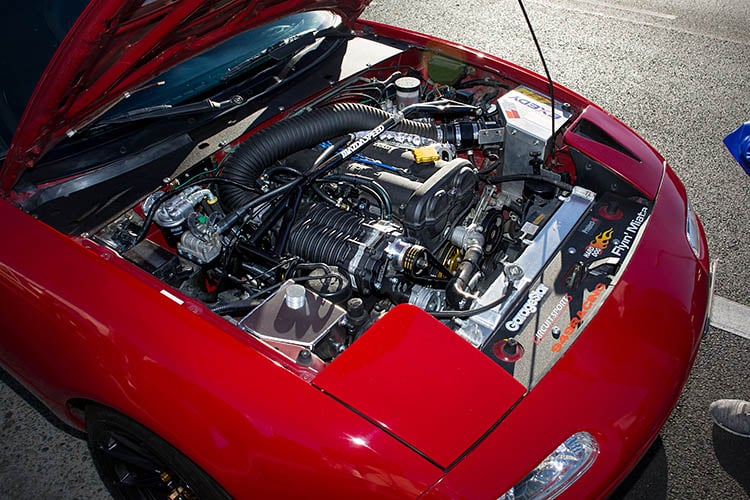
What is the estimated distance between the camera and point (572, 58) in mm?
5605

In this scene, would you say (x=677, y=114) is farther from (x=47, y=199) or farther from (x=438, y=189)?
(x=47, y=199)

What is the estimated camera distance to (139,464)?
2064 millimetres

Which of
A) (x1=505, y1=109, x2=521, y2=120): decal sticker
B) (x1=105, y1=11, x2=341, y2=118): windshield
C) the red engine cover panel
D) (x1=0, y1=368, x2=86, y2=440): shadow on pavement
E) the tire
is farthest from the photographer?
(x1=505, y1=109, x2=521, y2=120): decal sticker

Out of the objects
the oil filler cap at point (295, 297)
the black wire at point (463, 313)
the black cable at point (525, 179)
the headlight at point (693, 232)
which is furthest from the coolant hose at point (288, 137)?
the headlight at point (693, 232)

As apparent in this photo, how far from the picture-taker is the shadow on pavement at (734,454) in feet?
8.23

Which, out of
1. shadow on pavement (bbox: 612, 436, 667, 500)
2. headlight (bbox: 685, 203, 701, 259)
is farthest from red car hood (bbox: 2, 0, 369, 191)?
shadow on pavement (bbox: 612, 436, 667, 500)

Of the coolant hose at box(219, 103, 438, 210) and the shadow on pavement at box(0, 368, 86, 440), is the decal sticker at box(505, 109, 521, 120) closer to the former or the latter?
the coolant hose at box(219, 103, 438, 210)

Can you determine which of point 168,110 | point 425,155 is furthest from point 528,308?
point 168,110

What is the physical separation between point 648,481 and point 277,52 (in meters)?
2.53

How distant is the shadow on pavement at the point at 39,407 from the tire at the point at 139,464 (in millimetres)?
511

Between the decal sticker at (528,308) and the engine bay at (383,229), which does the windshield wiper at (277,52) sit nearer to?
the engine bay at (383,229)

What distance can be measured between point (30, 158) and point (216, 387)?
1.14m

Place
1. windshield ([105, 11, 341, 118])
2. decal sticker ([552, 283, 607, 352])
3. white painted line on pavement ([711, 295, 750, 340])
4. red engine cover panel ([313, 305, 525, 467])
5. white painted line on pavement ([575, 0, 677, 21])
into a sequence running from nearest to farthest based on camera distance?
1. red engine cover panel ([313, 305, 525, 467])
2. decal sticker ([552, 283, 607, 352])
3. windshield ([105, 11, 341, 118])
4. white painted line on pavement ([711, 295, 750, 340])
5. white painted line on pavement ([575, 0, 677, 21])

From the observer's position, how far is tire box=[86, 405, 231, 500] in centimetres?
180
